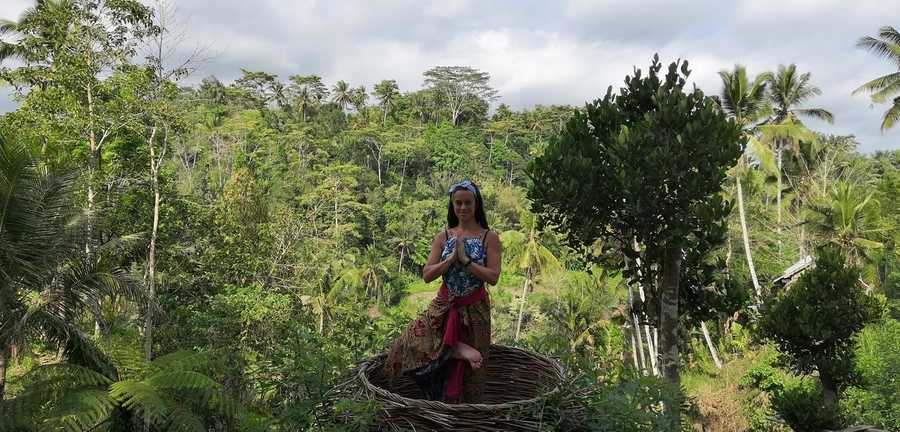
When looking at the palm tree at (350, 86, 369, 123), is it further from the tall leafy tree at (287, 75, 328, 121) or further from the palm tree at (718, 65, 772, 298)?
the palm tree at (718, 65, 772, 298)

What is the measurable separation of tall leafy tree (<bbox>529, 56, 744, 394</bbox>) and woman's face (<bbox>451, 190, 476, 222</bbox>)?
3.12 feet

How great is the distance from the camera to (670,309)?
4125 millimetres

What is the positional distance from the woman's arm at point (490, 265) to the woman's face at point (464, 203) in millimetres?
174

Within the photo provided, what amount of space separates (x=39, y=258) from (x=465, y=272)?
709 centimetres

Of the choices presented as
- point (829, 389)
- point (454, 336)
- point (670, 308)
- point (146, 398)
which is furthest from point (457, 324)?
point (829, 389)

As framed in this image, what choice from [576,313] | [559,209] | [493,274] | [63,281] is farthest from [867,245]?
[63,281]

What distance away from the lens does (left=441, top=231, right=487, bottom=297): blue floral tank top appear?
10.2ft

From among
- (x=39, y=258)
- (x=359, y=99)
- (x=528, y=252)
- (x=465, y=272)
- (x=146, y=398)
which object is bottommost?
(x=146, y=398)

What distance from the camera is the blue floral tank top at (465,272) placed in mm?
3105

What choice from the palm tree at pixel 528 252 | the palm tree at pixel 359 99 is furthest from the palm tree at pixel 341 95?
the palm tree at pixel 528 252

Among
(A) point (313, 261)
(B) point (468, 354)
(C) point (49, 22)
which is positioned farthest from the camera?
(A) point (313, 261)

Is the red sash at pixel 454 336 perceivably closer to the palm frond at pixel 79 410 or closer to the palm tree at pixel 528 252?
the palm frond at pixel 79 410

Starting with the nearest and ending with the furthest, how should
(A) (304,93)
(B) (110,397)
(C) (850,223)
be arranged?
(B) (110,397), (C) (850,223), (A) (304,93)

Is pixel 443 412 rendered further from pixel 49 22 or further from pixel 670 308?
pixel 49 22
